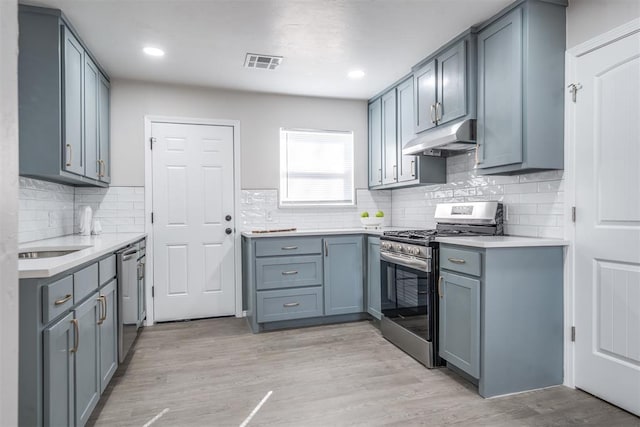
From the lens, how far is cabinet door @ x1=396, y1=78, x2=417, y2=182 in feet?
12.0

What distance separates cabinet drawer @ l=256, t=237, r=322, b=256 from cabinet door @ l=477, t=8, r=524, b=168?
5.49 feet

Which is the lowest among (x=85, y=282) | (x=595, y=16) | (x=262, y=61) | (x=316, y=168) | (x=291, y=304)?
(x=291, y=304)

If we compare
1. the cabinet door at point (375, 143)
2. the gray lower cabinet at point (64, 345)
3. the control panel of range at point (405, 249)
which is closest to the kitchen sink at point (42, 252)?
the gray lower cabinet at point (64, 345)

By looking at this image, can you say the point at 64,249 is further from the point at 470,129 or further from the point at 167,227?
the point at 470,129

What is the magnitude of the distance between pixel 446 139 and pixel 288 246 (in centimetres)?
170

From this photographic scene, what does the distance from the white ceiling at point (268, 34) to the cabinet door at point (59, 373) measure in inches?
78.9

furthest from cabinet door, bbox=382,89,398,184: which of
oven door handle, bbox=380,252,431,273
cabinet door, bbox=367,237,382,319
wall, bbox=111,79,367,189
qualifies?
oven door handle, bbox=380,252,431,273

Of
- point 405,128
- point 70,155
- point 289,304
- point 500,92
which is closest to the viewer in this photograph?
point 500,92

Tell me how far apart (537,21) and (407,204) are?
2.27 metres

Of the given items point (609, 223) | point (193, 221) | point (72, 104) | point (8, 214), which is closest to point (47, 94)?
point (72, 104)

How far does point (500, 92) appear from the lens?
256cm

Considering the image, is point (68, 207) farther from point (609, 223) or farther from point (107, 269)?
point (609, 223)

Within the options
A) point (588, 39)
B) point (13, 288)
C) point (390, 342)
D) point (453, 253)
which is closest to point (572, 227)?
point (453, 253)

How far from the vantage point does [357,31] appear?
2.82 m
